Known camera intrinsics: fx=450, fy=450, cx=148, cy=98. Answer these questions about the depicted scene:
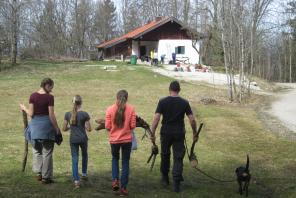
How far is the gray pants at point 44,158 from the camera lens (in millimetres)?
7328

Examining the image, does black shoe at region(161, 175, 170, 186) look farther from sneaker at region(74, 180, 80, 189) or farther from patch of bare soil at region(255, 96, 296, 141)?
patch of bare soil at region(255, 96, 296, 141)

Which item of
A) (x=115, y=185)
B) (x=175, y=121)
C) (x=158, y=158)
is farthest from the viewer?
(x=158, y=158)

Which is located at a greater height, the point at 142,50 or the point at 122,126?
the point at 142,50

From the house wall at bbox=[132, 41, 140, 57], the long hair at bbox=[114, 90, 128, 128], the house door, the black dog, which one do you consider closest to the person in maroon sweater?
the long hair at bbox=[114, 90, 128, 128]

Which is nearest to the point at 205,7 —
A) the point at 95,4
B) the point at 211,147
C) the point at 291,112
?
the point at 291,112

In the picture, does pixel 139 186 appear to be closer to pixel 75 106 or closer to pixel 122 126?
pixel 122 126

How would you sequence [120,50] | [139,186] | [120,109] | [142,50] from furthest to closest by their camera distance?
[120,50] < [142,50] < [139,186] < [120,109]

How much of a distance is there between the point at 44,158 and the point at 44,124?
1.84 feet

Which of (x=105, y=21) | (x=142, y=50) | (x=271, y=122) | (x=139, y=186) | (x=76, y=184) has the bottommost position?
(x=271, y=122)

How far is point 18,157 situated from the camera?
10.0 meters

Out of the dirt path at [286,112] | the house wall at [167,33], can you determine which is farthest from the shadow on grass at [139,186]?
the house wall at [167,33]

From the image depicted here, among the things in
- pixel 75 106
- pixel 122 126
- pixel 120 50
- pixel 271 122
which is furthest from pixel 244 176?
pixel 120 50

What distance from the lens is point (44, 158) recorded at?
732 centimetres

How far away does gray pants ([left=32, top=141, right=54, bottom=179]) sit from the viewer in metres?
7.33
